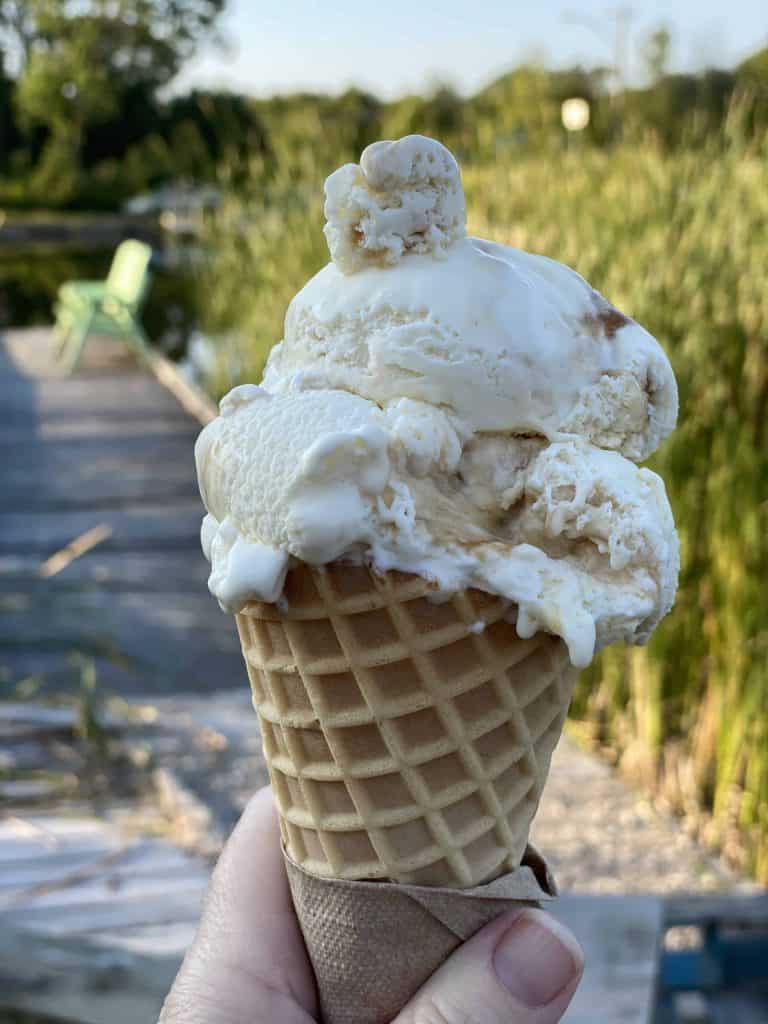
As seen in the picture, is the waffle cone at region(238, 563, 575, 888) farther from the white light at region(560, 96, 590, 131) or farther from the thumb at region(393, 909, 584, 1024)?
the white light at region(560, 96, 590, 131)

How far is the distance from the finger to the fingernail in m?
0.26

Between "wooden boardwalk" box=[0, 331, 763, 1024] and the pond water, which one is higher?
"wooden boardwalk" box=[0, 331, 763, 1024]

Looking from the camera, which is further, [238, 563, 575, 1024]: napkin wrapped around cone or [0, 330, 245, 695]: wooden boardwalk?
[0, 330, 245, 695]: wooden boardwalk

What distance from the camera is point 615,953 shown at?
68.3 inches

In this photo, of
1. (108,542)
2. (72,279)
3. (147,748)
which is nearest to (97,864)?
(147,748)

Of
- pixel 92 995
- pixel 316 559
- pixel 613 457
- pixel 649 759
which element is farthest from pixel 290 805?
pixel 649 759

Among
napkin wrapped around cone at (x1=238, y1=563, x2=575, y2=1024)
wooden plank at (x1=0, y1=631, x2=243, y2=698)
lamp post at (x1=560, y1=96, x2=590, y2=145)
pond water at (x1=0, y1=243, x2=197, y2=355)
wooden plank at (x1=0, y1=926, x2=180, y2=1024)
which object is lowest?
pond water at (x1=0, y1=243, x2=197, y2=355)

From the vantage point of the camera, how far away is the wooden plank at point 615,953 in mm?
1641

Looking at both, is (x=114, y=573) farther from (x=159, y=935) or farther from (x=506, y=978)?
(x=506, y=978)

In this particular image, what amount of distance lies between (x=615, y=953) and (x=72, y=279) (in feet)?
49.7

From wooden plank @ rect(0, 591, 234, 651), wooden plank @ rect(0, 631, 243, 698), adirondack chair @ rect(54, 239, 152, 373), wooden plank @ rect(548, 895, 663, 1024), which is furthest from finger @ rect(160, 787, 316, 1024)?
adirondack chair @ rect(54, 239, 152, 373)

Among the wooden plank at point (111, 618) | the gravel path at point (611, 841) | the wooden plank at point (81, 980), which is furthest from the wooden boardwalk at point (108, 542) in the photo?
the wooden plank at point (81, 980)

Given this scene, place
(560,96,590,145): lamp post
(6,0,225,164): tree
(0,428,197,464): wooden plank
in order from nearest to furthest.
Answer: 1. (560,96,590,145): lamp post
2. (0,428,197,464): wooden plank
3. (6,0,225,164): tree

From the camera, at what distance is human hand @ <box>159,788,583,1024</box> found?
1.06m
